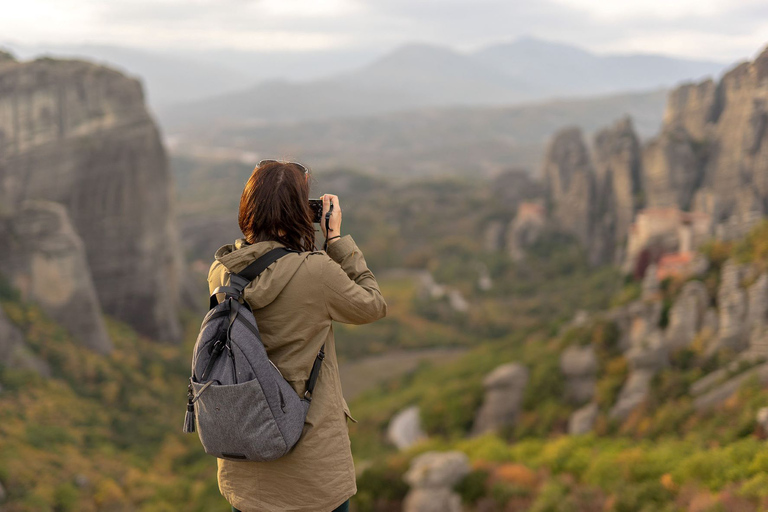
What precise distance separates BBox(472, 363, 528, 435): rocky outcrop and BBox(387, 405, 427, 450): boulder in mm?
2221

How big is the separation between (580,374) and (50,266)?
54.2ft

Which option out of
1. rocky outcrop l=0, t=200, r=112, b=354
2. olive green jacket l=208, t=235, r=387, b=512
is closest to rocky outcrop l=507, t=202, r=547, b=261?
rocky outcrop l=0, t=200, r=112, b=354

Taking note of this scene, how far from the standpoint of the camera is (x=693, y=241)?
76.3ft

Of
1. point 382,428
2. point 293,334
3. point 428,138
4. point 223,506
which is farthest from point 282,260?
point 428,138

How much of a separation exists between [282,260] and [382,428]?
69.2ft

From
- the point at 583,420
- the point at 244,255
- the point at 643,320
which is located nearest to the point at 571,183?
the point at 643,320

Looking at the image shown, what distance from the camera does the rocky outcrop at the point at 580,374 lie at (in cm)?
1798

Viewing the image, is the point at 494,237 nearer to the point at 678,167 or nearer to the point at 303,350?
the point at 678,167

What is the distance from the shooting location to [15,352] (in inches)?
698

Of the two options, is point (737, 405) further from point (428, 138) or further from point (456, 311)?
point (428, 138)

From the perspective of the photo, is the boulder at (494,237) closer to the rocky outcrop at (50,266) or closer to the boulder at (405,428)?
the boulder at (405,428)

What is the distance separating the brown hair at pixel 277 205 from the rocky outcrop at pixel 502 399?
16.9m

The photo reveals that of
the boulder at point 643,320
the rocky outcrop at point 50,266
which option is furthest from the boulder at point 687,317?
the rocky outcrop at point 50,266

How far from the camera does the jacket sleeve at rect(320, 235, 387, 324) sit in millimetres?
3010
